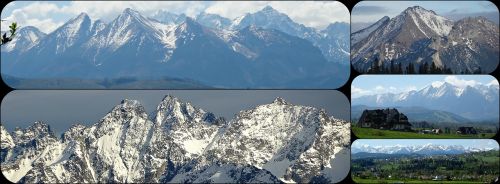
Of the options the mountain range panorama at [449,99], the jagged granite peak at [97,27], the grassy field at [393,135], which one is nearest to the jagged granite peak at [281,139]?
the grassy field at [393,135]

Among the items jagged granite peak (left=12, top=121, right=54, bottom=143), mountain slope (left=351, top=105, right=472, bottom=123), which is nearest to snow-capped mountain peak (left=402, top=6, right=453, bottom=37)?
mountain slope (left=351, top=105, right=472, bottom=123)

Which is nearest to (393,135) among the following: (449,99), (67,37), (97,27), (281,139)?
(449,99)

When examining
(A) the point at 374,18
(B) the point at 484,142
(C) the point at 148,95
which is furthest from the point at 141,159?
(B) the point at 484,142

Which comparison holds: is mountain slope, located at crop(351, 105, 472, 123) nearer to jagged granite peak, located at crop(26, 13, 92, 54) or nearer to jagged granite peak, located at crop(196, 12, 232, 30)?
jagged granite peak, located at crop(196, 12, 232, 30)

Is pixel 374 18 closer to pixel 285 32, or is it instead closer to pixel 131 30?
pixel 285 32

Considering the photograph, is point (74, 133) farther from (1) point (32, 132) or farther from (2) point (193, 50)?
(2) point (193, 50)
